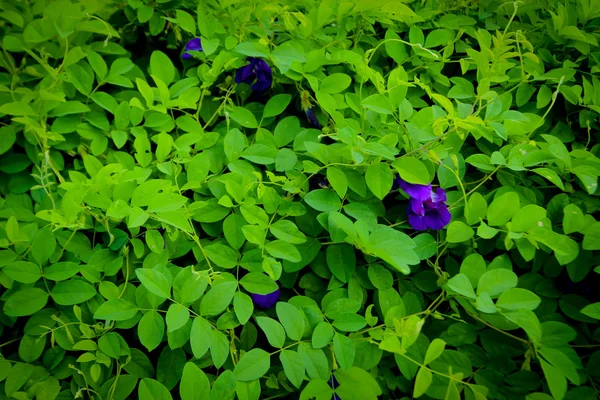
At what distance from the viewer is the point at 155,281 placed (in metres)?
0.77

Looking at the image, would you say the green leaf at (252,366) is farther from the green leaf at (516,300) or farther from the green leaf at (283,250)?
the green leaf at (516,300)

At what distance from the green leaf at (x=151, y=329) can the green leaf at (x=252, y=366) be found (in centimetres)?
15

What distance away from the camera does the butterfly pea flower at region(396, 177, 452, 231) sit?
877 mm

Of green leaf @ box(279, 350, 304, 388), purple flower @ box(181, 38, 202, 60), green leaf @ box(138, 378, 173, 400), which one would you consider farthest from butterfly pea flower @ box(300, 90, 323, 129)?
green leaf @ box(138, 378, 173, 400)

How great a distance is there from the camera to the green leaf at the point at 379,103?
0.90 metres

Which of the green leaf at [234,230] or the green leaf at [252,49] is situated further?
the green leaf at [252,49]

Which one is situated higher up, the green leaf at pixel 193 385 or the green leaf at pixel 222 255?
the green leaf at pixel 222 255

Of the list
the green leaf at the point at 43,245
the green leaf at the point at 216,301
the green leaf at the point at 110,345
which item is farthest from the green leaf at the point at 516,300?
the green leaf at the point at 43,245

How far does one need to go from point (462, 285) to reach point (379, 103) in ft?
1.28

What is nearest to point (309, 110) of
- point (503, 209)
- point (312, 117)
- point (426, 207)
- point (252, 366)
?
point (312, 117)

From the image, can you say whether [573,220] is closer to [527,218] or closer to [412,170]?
[527,218]

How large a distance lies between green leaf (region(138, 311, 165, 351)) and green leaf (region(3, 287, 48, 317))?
21 cm

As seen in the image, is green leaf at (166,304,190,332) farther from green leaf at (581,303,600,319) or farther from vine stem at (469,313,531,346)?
green leaf at (581,303,600,319)

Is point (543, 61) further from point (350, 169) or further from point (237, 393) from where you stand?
point (237, 393)
